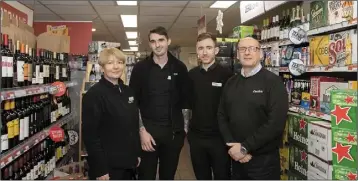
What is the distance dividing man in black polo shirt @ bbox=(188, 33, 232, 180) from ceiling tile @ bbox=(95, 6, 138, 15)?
201 inches

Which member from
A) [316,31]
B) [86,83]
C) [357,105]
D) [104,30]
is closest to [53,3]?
[86,83]

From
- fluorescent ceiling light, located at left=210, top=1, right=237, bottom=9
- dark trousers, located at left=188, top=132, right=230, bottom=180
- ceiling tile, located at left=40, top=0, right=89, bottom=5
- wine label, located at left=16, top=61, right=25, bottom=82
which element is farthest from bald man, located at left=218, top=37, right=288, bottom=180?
ceiling tile, located at left=40, top=0, right=89, bottom=5

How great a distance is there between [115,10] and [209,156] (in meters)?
5.89

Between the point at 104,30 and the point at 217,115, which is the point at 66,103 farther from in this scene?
the point at 104,30

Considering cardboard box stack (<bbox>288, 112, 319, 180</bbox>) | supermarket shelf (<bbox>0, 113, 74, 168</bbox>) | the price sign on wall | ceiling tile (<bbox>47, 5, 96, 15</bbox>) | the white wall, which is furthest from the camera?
ceiling tile (<bbox>47, 5, 96, 15</bbox>)

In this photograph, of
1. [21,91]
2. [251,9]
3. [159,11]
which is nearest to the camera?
[21,91]

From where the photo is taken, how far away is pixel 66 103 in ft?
15.3

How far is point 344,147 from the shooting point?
2.22m

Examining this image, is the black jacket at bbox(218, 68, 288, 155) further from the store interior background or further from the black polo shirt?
the store interior background

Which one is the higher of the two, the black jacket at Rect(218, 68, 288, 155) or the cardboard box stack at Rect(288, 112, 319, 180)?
the black jacket at Rect(218, 68, 288, 155)

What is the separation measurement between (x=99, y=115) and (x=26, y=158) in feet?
4.80

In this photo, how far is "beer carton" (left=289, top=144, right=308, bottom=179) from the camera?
2.88 metres

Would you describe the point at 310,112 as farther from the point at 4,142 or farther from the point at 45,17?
the point at 45,17

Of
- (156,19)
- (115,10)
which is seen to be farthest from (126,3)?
(156,19)
